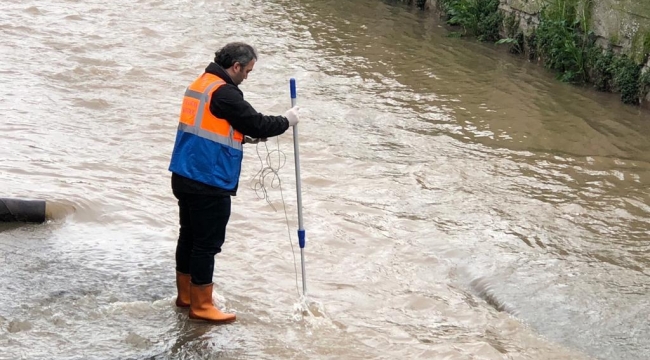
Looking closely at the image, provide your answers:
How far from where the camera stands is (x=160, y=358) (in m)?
5.21

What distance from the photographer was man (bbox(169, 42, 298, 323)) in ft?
17.4

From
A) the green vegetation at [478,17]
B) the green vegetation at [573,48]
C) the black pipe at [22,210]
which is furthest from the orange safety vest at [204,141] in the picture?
the green vegetation at [478,17]

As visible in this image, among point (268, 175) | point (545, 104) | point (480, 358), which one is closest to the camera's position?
point (480, 358)

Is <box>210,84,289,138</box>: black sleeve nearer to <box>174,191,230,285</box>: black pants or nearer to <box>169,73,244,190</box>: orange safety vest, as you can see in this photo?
<box>169,73,244,190</box>: orange safety vest

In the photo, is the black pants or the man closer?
the man

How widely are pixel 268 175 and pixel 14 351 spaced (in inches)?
169

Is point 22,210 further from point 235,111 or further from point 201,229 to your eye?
point 235,111

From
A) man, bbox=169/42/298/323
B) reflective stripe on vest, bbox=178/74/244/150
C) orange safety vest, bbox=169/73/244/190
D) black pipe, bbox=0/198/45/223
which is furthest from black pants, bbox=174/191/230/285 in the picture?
black pipe, bbox=0/198/45/223

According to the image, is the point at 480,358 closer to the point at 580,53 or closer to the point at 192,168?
the point at 192,168

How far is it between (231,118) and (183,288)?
125 cm

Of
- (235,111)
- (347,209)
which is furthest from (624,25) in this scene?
(235,111)

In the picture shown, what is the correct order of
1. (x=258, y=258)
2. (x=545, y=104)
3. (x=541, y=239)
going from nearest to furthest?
(x=258, y=258) → (x=541, y=239) → (x=545, y=104)

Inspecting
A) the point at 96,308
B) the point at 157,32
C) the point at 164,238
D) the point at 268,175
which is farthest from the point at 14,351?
the point at 157,32

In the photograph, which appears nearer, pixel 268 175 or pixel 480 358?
pixel 480 358
